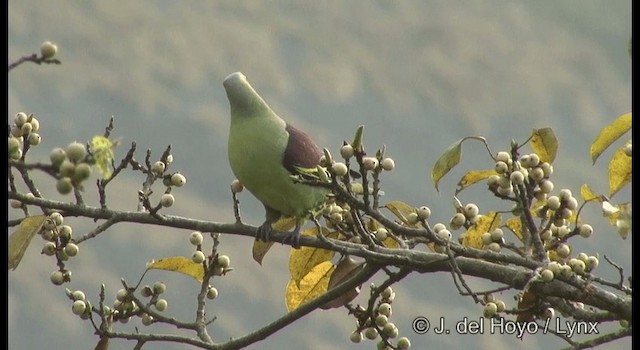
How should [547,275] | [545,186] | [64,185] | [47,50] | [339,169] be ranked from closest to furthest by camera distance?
[64,185] < [47,50] < [547,275] < [339,169] < [545,186]

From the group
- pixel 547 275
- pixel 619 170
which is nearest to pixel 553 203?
pixel 619 170

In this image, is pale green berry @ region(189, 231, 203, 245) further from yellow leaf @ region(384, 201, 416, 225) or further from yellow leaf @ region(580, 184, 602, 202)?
yellow leaf @ region(580, 184, 602, 202)

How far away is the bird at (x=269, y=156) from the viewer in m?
2.09

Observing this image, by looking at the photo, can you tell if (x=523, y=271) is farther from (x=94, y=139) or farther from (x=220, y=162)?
(x=220, y=162)

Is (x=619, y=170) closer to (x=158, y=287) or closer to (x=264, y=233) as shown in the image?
(x=264, y=233)

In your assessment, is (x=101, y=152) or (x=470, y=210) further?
(x=470, y=210)

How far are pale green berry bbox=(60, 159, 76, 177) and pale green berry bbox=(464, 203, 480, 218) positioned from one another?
932mm

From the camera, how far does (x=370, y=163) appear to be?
1791 millimetres

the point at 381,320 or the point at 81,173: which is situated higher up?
the point at 381,320

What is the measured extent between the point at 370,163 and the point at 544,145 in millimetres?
365

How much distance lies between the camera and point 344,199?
175 cm

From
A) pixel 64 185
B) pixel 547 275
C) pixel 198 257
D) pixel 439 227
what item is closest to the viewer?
pixel 64 185

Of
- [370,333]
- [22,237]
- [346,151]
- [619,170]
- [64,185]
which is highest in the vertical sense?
[619,170]

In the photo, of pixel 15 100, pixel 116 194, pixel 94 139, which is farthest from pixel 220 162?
pixel 94 139
